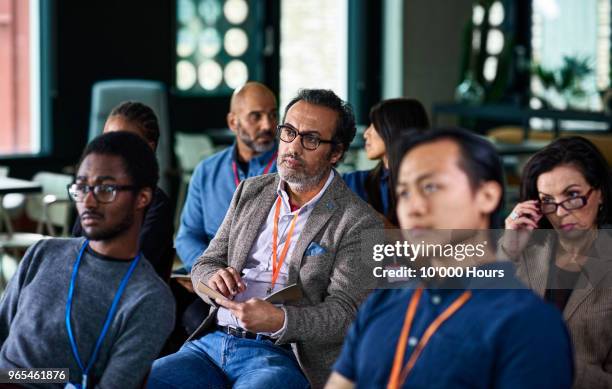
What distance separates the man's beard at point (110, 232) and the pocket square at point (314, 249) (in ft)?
2.32

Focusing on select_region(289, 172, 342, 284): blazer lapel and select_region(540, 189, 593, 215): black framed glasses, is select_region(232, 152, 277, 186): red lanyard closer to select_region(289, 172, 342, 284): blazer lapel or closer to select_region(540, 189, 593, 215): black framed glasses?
select_region(289, 172, 342, 284): blazer lapel

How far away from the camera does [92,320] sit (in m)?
2.13

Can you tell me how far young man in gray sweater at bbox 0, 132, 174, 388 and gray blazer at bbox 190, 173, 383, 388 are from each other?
560 mm

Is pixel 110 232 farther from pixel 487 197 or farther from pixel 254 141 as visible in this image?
pixel 254 141

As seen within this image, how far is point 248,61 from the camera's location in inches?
397

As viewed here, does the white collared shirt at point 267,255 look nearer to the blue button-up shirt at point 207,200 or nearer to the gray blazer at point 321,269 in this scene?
the gray blazer at point 321,269

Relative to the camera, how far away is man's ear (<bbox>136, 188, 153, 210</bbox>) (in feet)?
7.26

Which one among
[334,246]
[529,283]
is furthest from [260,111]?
[529,283]

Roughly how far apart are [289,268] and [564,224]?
→ 2.46 feet

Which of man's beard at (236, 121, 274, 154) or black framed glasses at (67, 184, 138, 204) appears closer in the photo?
black framed glasses at (67, 184, 138, 204)

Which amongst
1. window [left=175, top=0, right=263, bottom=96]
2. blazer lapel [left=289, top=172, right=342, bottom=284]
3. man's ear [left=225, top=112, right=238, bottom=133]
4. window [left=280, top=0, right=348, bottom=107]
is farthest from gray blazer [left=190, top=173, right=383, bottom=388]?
window [left=280, top=0, right=348, bottom=107]

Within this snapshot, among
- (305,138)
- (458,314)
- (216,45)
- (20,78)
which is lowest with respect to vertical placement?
(458,314)

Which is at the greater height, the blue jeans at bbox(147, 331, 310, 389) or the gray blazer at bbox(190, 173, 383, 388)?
the gray blazer at bbox(190, 173, 383, 388)

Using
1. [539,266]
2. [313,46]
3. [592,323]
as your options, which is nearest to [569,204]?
[539,266]
